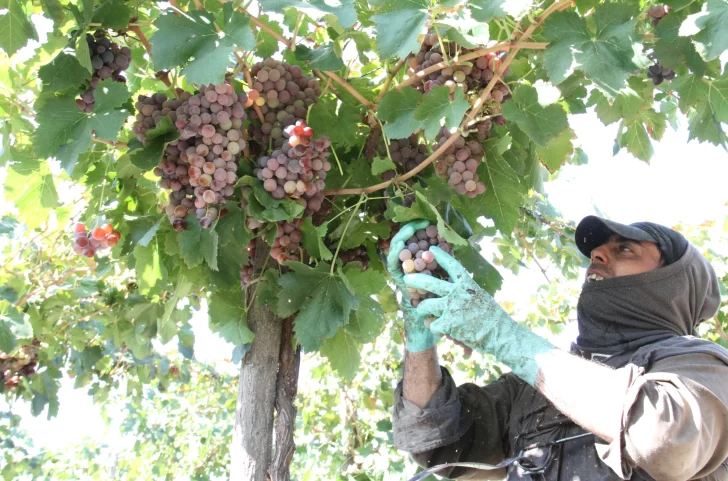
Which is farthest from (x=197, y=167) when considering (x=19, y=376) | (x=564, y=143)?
(x=19, y=376)

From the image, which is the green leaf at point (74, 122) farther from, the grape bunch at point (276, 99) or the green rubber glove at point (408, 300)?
the green rubber glove at point (408, 300)

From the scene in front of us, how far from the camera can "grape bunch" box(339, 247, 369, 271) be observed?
2.20 meters

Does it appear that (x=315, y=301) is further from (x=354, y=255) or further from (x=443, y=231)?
(x=443, y=231)

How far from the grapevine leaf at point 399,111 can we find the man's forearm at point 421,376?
928 millimetres

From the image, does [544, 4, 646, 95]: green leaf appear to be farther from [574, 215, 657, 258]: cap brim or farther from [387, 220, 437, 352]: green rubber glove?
[574, 215, 657, 258]: cap brim

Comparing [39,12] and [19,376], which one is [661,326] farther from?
[19,376]

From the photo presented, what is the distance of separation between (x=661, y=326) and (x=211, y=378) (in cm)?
678

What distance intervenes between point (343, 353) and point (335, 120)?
2.50 feet

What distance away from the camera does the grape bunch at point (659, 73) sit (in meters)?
2.12

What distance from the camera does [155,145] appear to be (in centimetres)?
188

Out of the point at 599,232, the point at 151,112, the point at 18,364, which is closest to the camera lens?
the point at 151,112

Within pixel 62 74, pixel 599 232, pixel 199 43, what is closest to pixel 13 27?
pixel 62 74

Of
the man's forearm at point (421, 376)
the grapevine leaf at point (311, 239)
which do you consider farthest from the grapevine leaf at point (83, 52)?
the man's forearm at point (421, 376)

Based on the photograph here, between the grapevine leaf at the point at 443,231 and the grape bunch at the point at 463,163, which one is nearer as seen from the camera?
the grapevine leaf at the point at 443,231
